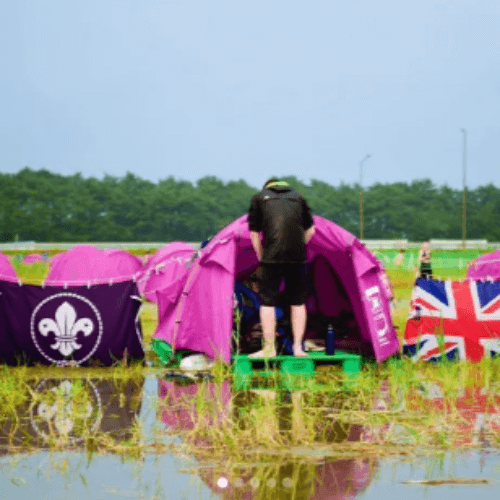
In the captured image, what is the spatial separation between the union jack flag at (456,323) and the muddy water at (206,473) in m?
3.96

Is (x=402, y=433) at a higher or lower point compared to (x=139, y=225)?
lower

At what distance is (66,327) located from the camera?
10320 millimetres

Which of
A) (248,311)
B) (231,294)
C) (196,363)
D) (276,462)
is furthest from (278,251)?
(276,462)

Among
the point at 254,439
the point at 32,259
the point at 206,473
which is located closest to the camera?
the point at 206,473

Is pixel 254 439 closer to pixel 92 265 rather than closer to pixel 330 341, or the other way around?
pixel 330 341

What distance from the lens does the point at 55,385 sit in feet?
29.6

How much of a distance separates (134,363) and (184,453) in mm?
4680

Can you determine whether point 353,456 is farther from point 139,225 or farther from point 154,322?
point 139,225

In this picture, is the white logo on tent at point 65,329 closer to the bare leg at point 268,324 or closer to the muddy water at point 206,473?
the bare leg at point 268,324

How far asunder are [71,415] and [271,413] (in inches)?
62.9

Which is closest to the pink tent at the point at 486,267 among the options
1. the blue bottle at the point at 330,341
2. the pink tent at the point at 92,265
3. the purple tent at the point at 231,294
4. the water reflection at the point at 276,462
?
the purple tent at the point at 231,294

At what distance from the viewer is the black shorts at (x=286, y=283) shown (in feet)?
32.1

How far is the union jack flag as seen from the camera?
404 inches

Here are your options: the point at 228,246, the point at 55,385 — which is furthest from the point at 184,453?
the point at 228,246
